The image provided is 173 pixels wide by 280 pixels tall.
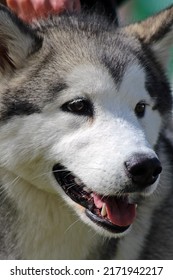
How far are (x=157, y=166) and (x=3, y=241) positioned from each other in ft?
3.03

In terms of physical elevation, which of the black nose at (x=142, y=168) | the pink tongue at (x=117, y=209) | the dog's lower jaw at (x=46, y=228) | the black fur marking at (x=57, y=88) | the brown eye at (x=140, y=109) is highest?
the black fur marking at (x=57, y=88)

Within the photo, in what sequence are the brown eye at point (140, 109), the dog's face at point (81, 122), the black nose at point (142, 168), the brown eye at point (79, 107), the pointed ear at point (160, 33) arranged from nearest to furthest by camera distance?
1. the black nose at point (142, 168)
2. the dog's face at point (81, 122)
3. the brown eye at point (79, 107)
4. the brown eye at point (140, 109)
5. the pointed ear at point (160, 33)

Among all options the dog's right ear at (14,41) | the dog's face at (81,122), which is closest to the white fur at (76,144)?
the dog's face at (81,122)

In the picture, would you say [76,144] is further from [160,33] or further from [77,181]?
[160,33]

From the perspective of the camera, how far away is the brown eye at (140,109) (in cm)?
341

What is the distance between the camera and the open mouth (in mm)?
3320

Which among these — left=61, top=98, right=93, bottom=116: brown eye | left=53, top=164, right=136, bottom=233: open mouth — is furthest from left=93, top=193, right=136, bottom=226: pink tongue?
left=61, top=98, right=93, bottom=116: brown eye

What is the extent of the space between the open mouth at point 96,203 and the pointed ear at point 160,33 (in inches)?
33.1

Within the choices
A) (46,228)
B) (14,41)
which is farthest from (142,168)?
(14,41)

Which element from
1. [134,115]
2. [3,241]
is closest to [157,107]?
[134,115]

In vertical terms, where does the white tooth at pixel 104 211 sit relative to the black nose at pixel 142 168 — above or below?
below

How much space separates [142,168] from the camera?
310 cm

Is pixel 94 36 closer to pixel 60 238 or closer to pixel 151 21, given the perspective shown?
pixel 151 21

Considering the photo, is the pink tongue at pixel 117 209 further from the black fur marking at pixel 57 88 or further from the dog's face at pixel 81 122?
the black fur marking at pixel 57 88
